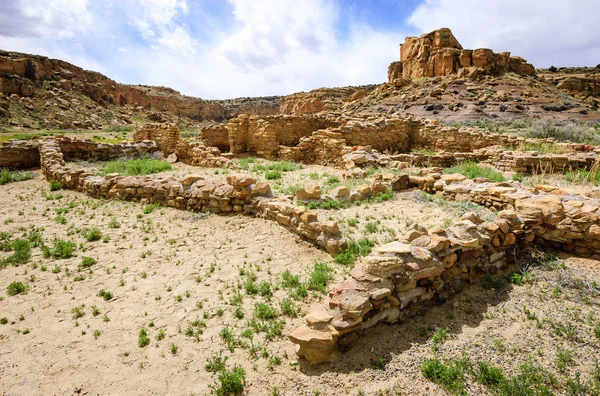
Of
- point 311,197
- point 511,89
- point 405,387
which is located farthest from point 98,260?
point 511,89

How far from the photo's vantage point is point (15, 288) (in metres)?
4.75

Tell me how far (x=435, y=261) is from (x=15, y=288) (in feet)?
19.5

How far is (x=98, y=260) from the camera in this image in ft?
18.4

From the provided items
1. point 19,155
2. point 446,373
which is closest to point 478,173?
point 446,373

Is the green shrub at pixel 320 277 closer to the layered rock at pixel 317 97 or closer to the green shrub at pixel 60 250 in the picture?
the green shrub at pixel 60 250

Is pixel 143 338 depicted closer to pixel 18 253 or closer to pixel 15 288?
pixel 15 288

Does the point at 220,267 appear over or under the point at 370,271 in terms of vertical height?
under

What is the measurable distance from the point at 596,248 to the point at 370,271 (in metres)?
3.89

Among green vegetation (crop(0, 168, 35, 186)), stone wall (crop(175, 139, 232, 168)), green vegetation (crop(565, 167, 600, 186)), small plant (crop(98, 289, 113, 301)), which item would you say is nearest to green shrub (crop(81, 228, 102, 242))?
small plant (crop(98, 289, 113, 301))

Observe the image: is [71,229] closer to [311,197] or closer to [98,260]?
[98,260]

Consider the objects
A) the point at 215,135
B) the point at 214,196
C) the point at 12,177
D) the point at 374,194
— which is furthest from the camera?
the point at 215,135

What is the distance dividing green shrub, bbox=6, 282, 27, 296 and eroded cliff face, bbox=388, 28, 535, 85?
4677cm

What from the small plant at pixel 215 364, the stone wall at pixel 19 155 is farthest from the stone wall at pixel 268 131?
the small plant at pixel 215 364

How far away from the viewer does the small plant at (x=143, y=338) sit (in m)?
3.69
